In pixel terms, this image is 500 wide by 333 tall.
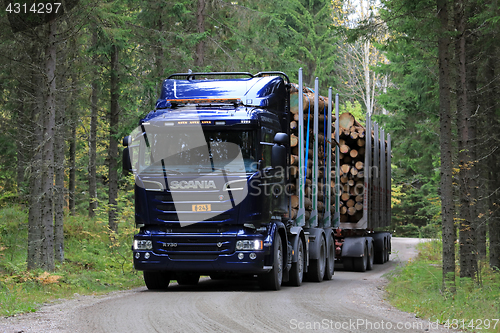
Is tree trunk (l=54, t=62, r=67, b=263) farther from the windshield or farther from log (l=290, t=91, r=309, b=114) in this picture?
log (l=290, t=91, r=309, b=114)

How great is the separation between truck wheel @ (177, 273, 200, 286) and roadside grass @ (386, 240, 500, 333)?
429cm

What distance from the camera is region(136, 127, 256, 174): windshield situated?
10.4 metres

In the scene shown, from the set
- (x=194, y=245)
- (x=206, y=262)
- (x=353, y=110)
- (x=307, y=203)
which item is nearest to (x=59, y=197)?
(x=307, y=203)

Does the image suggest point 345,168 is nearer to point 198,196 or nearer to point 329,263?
point 329,263

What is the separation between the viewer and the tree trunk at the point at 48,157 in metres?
12.5

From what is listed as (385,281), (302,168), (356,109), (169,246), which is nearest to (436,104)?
(385,281)

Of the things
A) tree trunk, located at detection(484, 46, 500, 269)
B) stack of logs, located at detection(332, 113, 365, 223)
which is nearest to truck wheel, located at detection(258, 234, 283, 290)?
stack of logs, located at detection(332, 113, 365, 223)

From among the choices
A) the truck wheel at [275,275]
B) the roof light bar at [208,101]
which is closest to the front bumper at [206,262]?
the truck wheel at [275,275]

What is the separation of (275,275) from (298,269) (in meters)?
1.56

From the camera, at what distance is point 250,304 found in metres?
8.97

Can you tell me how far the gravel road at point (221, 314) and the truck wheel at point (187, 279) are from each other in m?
1.33

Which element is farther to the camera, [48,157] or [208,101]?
[48,157]

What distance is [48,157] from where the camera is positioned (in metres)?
12.5

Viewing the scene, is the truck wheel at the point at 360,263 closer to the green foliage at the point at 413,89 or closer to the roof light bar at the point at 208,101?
the green foliage at the point at 413,89
